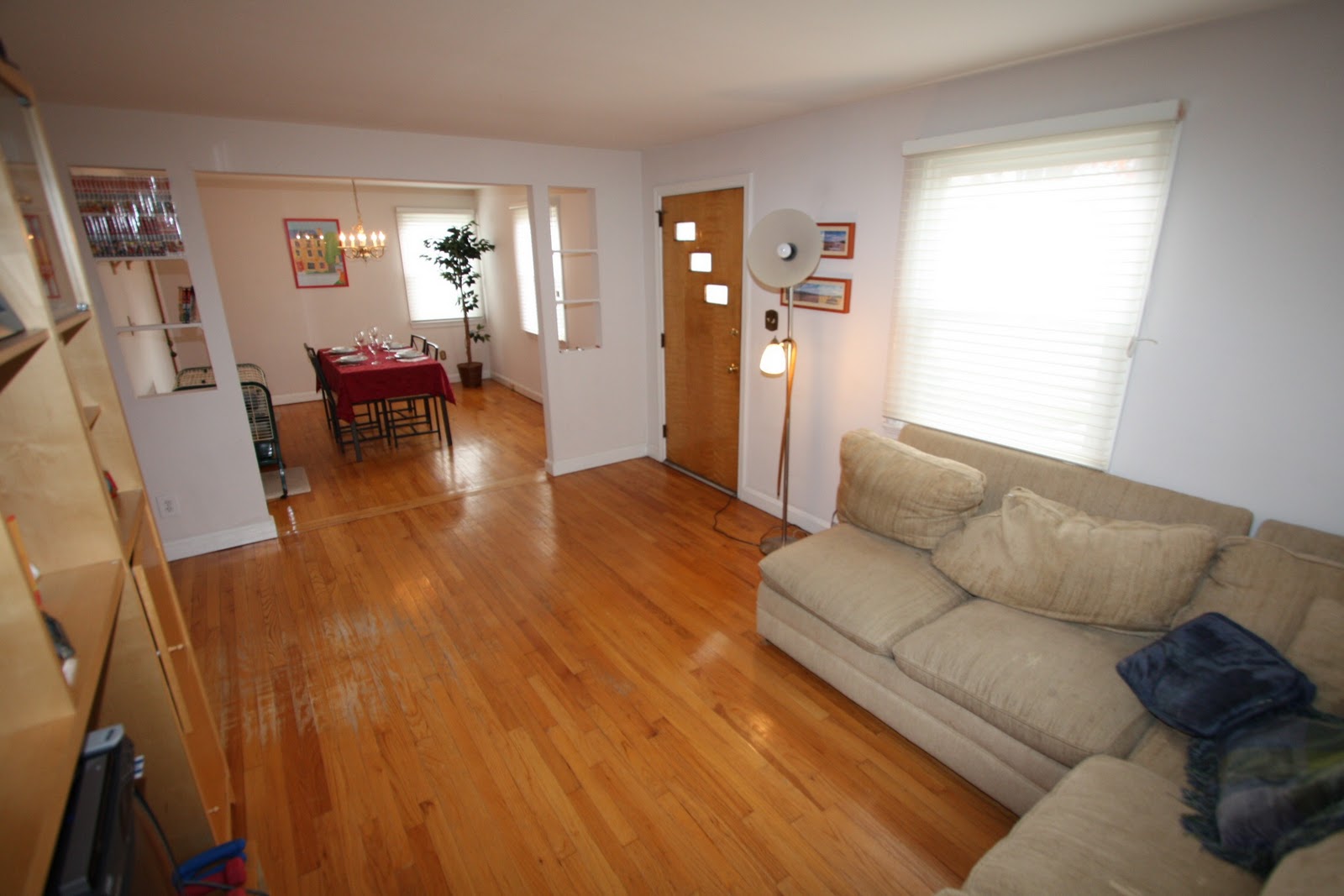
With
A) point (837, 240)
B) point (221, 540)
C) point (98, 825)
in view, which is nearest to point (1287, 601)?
point (837, 240)

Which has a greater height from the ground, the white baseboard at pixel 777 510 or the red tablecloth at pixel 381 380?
the red tablecloth at pixel 381 380

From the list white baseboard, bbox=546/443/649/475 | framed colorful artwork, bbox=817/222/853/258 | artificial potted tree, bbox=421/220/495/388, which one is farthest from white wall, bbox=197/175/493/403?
framed colorful artwork, bbox=817/222/853/258

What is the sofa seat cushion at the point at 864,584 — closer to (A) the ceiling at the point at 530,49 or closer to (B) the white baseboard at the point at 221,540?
(A) the ceiling at the point at 530,49

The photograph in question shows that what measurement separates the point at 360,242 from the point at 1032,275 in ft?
20.3

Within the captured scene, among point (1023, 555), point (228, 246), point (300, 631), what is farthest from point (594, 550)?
point (228, 246)

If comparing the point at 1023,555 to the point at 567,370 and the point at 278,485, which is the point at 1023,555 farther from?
the point at 278,485

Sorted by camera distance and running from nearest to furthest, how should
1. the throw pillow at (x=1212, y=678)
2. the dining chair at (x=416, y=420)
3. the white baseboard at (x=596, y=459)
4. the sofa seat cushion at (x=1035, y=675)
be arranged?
the throw pillow at (x=1212, y=678)
the sofa seat cushion at (x=1035, y=675)
the white baseboard at (x=596, y=459)
the dining chair at (x=416, y=420)

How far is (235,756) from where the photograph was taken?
85.4 inches

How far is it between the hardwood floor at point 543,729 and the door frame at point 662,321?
29.6 inches

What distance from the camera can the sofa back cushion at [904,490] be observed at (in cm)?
243

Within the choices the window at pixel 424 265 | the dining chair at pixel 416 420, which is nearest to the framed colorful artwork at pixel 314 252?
the window at pixel 424 265

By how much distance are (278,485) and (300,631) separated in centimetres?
218

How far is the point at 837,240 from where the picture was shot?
323cm

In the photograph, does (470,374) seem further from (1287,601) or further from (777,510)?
(1287,601)
